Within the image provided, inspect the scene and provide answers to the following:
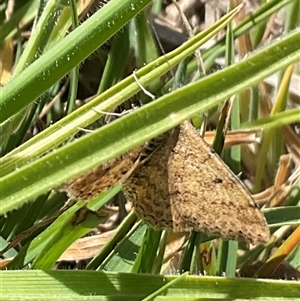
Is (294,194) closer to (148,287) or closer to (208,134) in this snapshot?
(208,134)

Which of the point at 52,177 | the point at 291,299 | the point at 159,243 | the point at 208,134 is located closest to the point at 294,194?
the point at 208,134

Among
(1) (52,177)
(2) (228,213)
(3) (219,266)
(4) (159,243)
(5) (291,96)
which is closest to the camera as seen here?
(1) (52,177)

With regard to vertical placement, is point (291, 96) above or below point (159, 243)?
above

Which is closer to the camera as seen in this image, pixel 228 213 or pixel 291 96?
pixel 228 213

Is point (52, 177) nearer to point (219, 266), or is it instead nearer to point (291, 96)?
point (219, 266)

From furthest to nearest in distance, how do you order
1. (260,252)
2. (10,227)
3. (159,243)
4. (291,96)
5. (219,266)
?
(291,96)
(260,252)
(10,227)
(219,266)
(159,243)

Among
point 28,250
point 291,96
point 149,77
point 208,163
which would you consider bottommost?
point 28,250

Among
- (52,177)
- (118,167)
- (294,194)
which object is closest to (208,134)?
(294,194)
